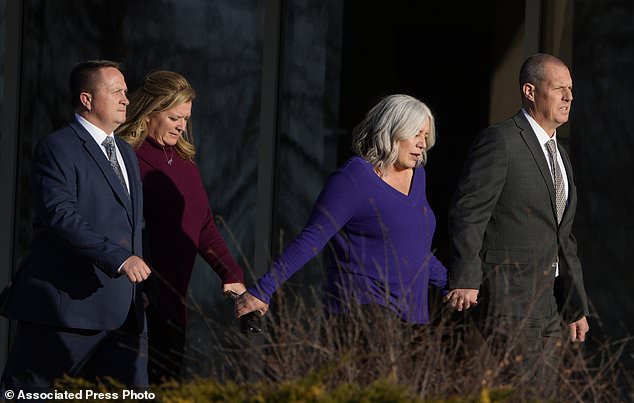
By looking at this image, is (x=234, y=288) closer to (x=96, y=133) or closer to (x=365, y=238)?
(x=365, y=238)

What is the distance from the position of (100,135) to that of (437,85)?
333cm

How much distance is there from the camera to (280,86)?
837cm

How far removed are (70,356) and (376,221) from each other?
1310mm

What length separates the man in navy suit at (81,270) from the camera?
5.02 metres

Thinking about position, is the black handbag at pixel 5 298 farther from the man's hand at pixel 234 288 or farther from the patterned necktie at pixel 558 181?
the patterned necktie at pixel 558 181

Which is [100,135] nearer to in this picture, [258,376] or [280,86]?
[258,376]

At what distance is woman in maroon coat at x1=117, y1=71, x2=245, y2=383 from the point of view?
18.9 feet

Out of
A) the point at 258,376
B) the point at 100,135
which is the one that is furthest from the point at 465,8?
the point at 258,376

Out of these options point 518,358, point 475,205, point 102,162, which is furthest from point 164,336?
point 518,358

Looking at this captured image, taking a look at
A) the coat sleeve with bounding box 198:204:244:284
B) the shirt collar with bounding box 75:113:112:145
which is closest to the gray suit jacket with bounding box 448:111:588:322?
the coat sleeve with bounding box 198:204:244:284

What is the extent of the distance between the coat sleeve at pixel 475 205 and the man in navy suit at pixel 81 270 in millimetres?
1310

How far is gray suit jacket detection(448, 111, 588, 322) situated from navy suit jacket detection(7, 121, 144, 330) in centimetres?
141

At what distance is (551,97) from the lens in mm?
5699

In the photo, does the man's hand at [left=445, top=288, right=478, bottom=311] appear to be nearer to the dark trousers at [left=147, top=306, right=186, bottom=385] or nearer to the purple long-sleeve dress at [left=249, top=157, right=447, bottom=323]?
the purple long-sleeve dress at [left=249, top=157, right=447, bottom=323]
